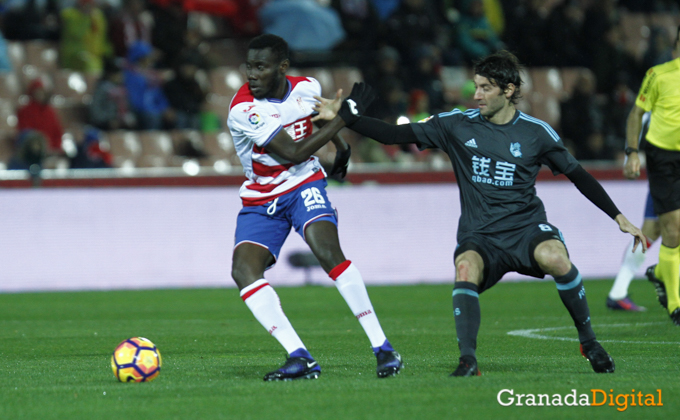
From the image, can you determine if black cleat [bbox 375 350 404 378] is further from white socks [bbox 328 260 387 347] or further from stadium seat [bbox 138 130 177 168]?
stadium seat [bbox 138 130 177 168]

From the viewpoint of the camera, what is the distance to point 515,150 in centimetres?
546

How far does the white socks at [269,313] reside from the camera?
5.45 metres

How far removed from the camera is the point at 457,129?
557 cm

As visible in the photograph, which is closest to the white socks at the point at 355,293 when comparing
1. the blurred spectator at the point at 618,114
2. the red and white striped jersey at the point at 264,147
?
the red and white striped jersey at the point at 264,147

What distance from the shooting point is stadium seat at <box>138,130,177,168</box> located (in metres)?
14.4

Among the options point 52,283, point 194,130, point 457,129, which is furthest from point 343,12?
point 457,129

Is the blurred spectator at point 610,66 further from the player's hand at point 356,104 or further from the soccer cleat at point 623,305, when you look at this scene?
the player's hand at point 356,104

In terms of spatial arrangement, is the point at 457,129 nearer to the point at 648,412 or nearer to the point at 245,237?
the point at 245,237

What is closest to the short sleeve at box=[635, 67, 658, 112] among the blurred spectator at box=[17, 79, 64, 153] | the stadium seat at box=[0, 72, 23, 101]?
the blurred spectator at box=[17, 79, 64, 153]

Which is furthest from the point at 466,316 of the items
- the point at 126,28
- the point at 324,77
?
the point at 324,77

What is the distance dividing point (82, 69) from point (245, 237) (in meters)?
10.6

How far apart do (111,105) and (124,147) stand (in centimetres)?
64

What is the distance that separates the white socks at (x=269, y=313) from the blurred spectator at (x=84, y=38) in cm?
1070

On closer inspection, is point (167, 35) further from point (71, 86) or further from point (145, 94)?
point (71, 86)
